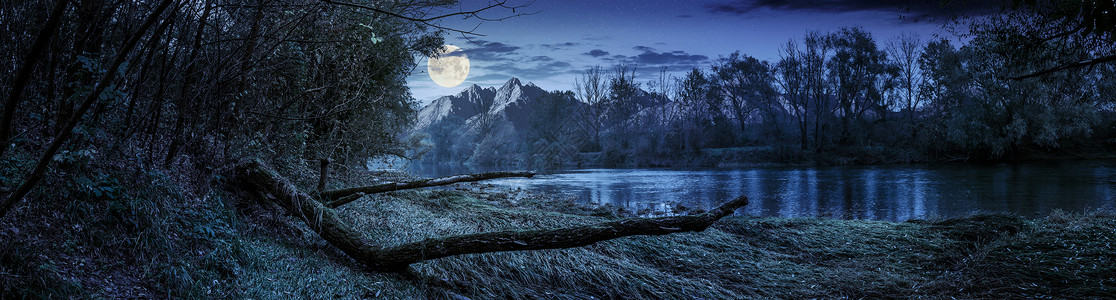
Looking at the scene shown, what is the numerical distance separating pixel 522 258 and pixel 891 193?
50.9 feet

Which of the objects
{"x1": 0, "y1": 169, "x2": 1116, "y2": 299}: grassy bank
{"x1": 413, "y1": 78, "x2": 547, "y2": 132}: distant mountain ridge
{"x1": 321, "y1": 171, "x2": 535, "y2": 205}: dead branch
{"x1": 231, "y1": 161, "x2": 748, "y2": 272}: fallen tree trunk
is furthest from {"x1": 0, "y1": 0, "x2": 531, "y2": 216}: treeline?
{"x1": 413, "y1": 78, "x2": 547, "y2": 132}: distant mountain ridge

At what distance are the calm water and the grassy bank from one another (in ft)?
17.3

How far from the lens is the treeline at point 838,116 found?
95.6ft

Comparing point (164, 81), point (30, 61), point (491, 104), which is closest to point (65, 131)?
point (30, 61)

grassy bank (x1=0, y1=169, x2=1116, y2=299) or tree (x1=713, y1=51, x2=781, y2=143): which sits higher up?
tree (x1=713, y1=51, x2=781, y2=143)

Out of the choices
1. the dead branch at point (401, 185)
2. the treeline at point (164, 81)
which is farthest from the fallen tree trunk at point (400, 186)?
the treeline at point (164, 81)

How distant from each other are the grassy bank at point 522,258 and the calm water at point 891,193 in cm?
527

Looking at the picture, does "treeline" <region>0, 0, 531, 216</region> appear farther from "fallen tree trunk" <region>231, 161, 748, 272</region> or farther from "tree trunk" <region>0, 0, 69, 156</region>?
"fallen tree trunk" <region>231, 161, 748, 272</region>

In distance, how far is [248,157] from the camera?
504 centimetres

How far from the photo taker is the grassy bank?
2863 mm

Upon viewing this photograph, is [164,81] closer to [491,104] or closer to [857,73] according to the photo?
[857,73]

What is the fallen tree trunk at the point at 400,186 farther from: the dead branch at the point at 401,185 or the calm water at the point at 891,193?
the calm water at the point at 891,193

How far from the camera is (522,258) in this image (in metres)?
4.95

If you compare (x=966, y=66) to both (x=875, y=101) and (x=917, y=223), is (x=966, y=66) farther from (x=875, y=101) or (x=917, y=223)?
(x=917, y=223)
